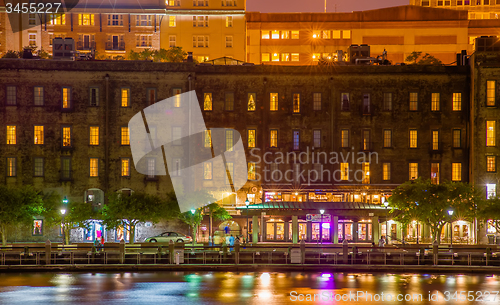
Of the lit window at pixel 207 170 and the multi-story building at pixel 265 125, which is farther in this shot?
the lit window at pixel 207 170

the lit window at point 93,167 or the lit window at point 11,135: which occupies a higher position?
the lit window at point 11,135

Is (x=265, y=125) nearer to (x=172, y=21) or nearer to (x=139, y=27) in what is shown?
(x=172, y=21)

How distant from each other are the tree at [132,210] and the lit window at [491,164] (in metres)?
33.6

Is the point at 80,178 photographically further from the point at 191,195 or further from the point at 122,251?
the point at 122,251

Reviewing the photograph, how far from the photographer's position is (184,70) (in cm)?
7050

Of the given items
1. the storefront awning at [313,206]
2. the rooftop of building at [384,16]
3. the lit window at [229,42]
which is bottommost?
the storefront awning at [313,206]

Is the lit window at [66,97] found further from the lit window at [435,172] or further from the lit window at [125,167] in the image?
the lit window at [435,172]

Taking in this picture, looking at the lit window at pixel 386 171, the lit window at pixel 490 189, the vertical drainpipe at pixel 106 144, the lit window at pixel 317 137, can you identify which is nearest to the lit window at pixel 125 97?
the vertical drainpipe at pixel 106 144

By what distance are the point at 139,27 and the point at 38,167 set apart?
2143 inches

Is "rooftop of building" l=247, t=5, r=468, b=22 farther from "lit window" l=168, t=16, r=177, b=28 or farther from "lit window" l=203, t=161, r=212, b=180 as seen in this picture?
"lit window" l=203, t=161, r=212, b=180

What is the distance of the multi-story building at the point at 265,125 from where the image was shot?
6894 centimetres

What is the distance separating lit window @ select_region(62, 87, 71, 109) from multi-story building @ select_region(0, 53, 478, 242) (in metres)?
0.11

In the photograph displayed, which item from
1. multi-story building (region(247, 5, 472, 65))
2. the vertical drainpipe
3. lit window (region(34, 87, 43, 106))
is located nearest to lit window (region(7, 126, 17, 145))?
lit window (region(34, 87, 43, 106))

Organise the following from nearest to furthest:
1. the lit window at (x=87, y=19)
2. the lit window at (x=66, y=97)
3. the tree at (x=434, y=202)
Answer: the tree at (x=434, y=202), the lit window at (x=66, y=97), the lit window at (x=87, y=19)
